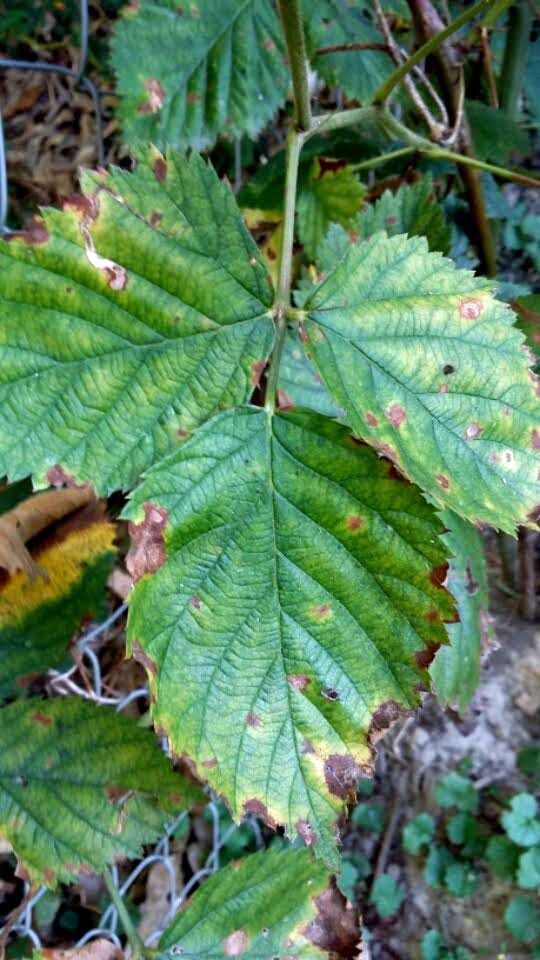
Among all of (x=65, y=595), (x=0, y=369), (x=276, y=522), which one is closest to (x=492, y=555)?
(x=65, y=595)

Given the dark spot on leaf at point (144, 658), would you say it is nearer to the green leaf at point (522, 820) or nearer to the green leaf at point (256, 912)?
the green leaf at point (256, 912)

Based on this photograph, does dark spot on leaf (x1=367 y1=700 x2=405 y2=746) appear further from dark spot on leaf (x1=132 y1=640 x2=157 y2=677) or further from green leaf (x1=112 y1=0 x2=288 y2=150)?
green leaf (x1=112 y1=0 x2=288 y2=150)

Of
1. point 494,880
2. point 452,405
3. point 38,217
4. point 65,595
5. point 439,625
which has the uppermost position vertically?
point 38,217

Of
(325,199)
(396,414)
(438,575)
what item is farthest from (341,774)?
(325,199)

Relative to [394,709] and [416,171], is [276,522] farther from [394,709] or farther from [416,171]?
[416,171]

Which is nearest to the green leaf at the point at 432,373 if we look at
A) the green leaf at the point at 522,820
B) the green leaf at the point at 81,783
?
the green leaf at the point at 81,783

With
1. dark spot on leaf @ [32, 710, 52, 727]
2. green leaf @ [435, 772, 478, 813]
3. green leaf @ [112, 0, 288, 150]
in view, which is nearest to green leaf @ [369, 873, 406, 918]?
green leaf @ [435, 772, 478, 813]

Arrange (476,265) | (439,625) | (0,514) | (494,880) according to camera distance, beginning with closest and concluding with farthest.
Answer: (439,625)
(0,514)
(476,265)
(494,880)
